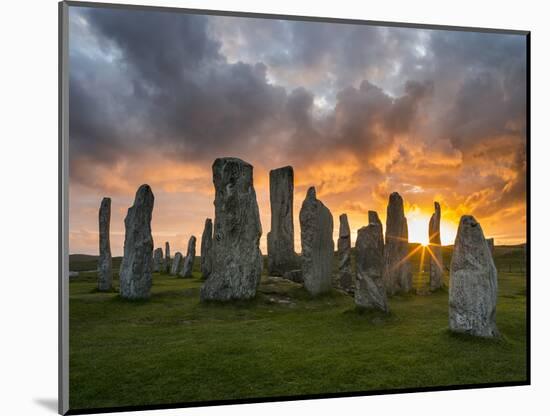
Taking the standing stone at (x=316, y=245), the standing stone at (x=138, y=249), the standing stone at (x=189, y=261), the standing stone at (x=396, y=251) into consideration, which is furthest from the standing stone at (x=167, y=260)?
the standing stone at (x=396, y=251)

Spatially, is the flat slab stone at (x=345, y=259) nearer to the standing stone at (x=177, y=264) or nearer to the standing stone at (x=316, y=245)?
the standing stone at (x=316, y=245)

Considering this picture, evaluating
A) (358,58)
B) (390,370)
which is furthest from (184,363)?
(358,58)

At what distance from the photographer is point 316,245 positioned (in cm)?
1538

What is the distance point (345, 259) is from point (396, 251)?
1.94 meters

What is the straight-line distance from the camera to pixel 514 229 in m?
11.2

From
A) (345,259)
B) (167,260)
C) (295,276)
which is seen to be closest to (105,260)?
(295,276)

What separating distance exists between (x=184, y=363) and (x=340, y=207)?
6563 mm

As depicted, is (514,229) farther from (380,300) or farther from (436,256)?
(436,256)

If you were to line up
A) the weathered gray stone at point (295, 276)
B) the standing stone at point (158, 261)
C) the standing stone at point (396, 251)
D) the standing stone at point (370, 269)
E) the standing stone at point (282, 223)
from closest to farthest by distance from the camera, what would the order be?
the standing stone at point (370, 269) → the standing stone at point (396, 251) → the weathered gray stone at point (295, 276) → the standing stone at point (282, 223) → the standing stone at point (158, 261)

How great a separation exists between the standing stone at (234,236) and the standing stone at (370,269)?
8.10 feet

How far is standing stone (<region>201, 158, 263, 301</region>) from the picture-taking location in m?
13.2

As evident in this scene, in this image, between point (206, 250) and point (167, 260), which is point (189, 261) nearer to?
point (206, 250)

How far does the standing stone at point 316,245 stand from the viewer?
15109 mm

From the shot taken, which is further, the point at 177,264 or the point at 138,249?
the point at 177,264
